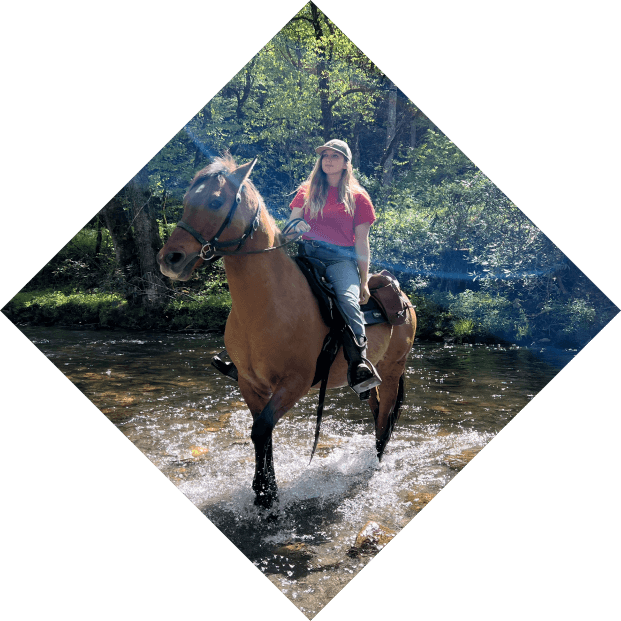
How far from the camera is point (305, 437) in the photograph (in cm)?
587

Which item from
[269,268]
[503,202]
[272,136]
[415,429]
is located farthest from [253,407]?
[503,202]

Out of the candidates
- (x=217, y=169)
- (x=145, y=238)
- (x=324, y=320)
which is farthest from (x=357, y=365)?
A: (x=145, y=238)

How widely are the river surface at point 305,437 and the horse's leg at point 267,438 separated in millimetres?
139

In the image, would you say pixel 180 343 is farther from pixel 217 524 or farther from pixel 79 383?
pixel 217 524

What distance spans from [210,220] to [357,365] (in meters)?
1.69

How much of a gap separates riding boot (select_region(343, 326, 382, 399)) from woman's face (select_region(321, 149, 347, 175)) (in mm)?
1338

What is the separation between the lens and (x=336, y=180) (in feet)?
14.3

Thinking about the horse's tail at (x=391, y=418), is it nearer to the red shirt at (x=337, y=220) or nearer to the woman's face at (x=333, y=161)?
the red shirt at (x=337, y=220)

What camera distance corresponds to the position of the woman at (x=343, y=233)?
423 centimetres

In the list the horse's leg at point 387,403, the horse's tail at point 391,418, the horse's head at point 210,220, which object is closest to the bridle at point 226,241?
the horse's head at point 210,220

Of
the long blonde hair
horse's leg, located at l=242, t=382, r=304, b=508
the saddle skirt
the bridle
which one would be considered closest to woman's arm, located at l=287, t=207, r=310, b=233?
the long blonde hair

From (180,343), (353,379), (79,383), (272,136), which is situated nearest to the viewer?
(353,379)

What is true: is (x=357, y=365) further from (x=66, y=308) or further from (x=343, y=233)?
(x=66, y=308)

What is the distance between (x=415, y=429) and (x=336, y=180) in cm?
323
